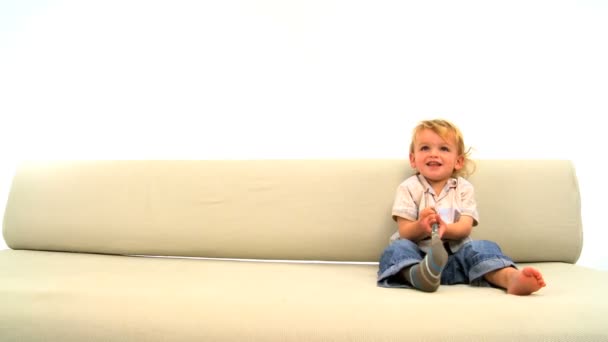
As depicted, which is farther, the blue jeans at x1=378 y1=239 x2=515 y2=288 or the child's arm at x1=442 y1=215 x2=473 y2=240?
the child's arm at x1=442 y1=215 x2=473 y2=240

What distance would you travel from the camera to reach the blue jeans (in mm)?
1370

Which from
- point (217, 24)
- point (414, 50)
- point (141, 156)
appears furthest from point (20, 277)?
point (414, 50)

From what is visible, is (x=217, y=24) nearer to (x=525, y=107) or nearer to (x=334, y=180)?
(x=334, y=180)

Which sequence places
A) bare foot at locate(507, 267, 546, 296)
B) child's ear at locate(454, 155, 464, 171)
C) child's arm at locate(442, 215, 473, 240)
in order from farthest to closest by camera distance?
1. child's ear at locate(454, 155, 464, 171)
2. child's arm at locate(442, 215, 473, 240)
3. bare foot at locate(507, 267, 546, 296)

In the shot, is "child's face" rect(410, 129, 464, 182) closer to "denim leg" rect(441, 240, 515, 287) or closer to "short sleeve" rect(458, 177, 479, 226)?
"short sleeve" rect(458, 177, 479, 226)

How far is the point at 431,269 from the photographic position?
4.04 ft

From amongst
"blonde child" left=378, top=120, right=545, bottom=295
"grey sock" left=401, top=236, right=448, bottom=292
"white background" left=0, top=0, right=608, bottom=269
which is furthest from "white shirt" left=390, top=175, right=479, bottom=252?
"white background" left=0, top=0, right=608, bottom=269

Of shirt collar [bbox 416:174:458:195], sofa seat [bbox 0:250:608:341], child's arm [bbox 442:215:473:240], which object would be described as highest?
shirt collar [bbox 416:174:458:195]

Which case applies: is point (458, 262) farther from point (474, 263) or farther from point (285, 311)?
point (285, 311)

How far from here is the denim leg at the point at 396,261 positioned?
1.36 metres

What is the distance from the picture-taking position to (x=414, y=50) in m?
2.29

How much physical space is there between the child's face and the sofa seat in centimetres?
47

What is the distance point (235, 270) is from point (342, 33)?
1.30 meters

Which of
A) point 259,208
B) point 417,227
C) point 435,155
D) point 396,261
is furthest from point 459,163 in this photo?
point 259,208
